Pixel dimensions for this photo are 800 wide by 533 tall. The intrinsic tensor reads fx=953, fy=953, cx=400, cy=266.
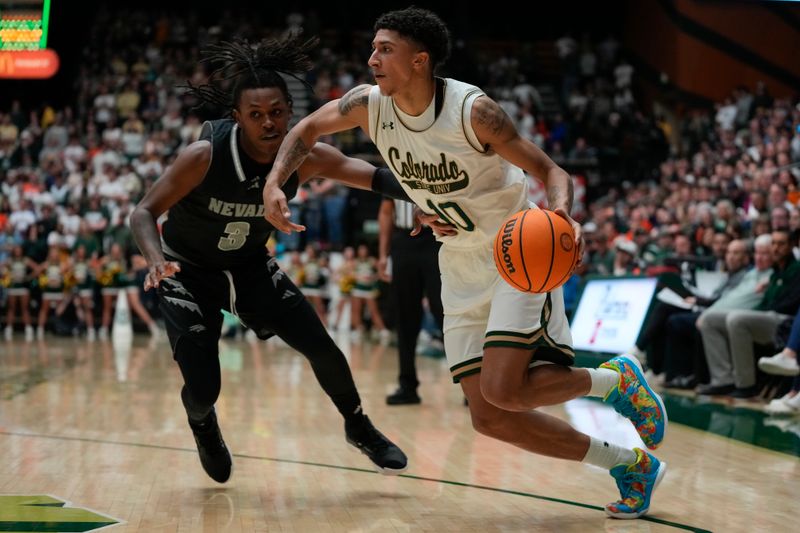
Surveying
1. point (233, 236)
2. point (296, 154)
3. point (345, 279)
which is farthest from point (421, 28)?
point (345, 279)

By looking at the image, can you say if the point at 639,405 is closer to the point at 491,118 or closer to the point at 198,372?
the point at 491,118

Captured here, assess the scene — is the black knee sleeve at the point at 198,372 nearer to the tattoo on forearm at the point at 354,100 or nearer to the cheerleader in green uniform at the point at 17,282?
the tattoo on forearm at the point at 354,100

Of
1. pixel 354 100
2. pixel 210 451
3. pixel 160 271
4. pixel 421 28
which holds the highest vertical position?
pixel 421 28

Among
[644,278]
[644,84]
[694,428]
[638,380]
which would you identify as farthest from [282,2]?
[638,380]

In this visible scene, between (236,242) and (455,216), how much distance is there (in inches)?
43.1

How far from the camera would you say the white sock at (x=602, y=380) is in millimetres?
3748

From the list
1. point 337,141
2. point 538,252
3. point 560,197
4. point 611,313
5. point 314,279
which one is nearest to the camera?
point 538,252

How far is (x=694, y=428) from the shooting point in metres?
6.07

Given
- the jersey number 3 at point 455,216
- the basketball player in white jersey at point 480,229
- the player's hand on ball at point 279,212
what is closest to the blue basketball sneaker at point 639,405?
the basketball player in white jersey at point 480,229

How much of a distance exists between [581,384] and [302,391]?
15.6 ft

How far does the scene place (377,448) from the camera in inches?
171

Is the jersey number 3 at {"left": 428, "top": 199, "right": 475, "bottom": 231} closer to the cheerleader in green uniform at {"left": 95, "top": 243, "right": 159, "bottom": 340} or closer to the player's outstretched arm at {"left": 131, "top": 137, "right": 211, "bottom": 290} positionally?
the player's outstretched arm at {"left": 131, "top": 137, "right": 211, "bottom": 290}

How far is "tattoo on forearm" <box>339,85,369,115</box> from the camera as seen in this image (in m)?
3.86

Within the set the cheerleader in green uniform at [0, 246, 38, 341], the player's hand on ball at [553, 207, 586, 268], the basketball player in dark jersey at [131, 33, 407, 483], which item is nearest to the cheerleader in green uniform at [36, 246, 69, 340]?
the cheerleader in green uniform at [0, 246, 38, 341]
